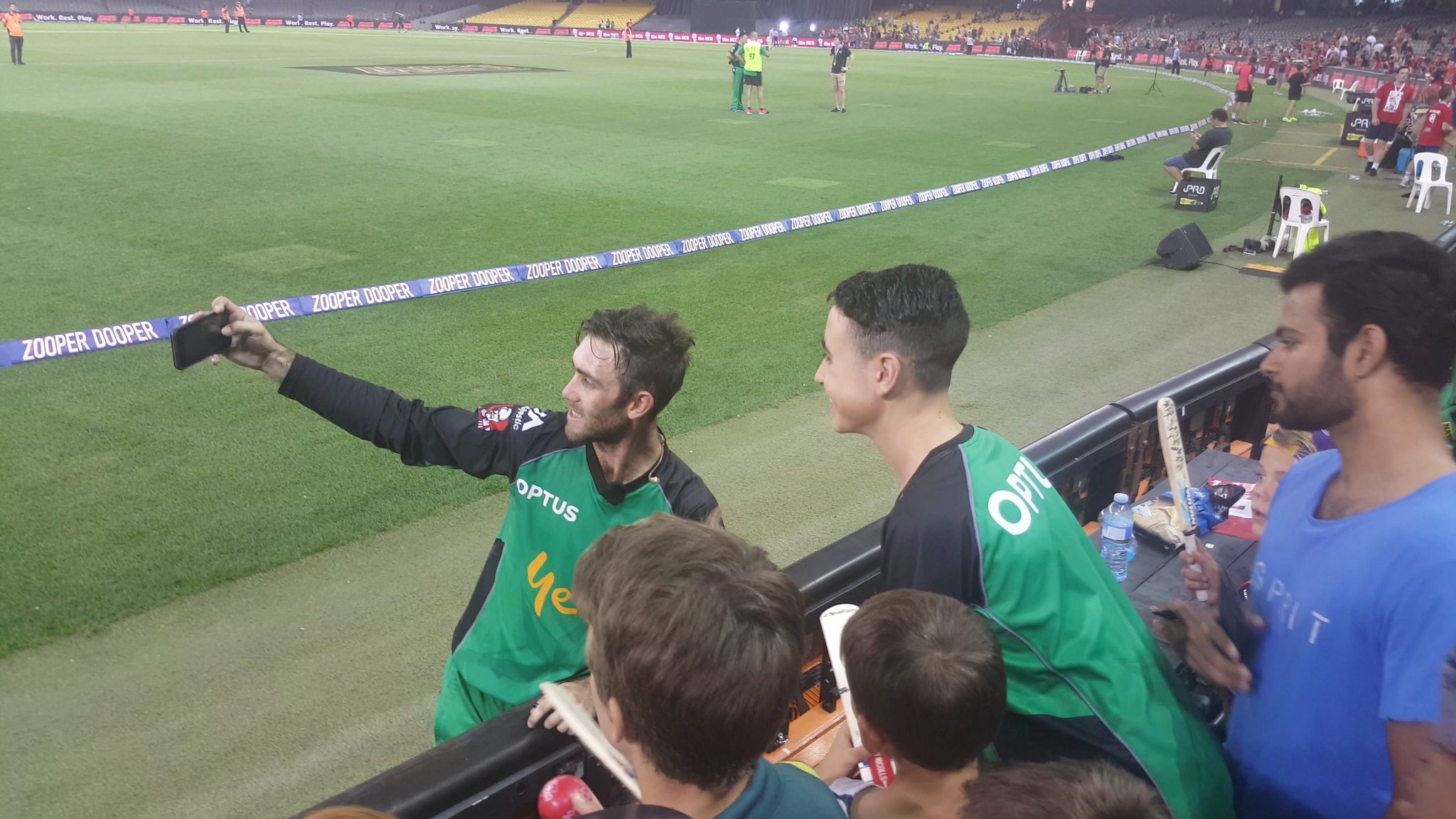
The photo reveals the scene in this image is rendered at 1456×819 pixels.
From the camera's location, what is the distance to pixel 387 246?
11.9 metres

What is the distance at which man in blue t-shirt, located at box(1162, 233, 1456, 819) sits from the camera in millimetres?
1994

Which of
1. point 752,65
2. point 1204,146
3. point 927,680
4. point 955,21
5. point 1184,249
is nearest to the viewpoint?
point 927,680

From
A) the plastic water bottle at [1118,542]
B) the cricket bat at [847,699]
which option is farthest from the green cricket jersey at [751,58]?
the cricket bat at [847,699]

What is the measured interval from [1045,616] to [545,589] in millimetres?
1470

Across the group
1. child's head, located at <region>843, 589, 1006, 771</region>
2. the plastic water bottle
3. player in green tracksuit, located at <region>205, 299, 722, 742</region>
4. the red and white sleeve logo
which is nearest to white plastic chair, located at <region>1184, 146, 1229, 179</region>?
the plastic water bottle

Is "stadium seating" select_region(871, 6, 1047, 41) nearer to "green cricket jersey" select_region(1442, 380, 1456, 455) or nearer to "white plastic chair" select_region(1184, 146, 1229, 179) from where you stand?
"white plastic chair" select_region(1184, 146, 1229, 179)

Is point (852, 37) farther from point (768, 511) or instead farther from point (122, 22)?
point (768, 511)

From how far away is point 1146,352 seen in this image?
941 cm

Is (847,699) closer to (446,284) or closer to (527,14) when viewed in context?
(446,284)

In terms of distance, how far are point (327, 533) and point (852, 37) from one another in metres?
64.3

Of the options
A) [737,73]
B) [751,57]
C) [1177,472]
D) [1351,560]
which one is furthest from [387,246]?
[737,73]

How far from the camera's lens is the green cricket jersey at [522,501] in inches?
120

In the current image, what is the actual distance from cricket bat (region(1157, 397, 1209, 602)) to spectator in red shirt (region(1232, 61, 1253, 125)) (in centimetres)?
2808

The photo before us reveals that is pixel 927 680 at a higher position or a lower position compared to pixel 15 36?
higher
